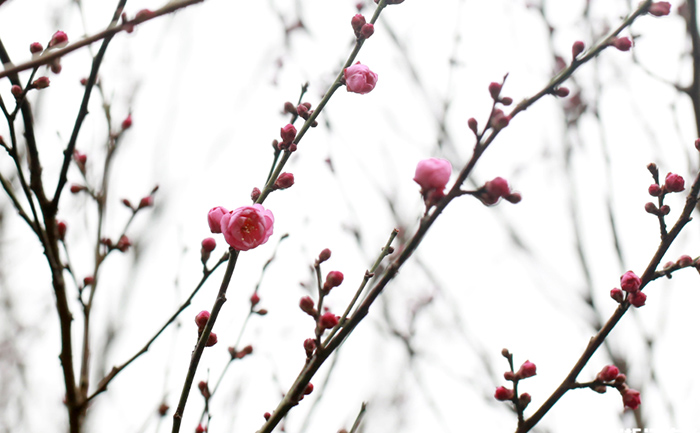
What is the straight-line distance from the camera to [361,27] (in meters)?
1.60

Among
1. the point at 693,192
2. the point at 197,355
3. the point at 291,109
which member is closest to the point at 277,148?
the point at 291,109

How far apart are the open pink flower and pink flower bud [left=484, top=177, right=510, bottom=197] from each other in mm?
591

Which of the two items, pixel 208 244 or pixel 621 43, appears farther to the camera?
pixel 208 244

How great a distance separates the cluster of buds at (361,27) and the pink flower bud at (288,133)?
39 centimetres

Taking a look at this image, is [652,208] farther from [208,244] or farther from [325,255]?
[208,244]

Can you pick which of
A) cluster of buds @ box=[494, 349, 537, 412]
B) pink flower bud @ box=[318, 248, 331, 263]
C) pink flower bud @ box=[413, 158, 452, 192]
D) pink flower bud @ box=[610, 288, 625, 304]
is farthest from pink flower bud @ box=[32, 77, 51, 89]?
pink flower bud @ box=[610, 288, 625, 304]

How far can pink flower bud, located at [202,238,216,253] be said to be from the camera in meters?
1.64

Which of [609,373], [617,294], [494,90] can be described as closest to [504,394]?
[609,373]

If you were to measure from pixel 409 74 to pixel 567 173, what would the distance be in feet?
4.31

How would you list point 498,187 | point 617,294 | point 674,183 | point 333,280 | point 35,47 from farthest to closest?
point 35,47 → point 674,183 → point 617,294 → point 333,280 → point 498,187

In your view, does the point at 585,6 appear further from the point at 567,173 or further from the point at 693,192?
the point at 693,192

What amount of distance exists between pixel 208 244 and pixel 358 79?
716mm

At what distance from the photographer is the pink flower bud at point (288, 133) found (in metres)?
1.42

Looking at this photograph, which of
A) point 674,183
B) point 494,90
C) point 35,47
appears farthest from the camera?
point 35,47
